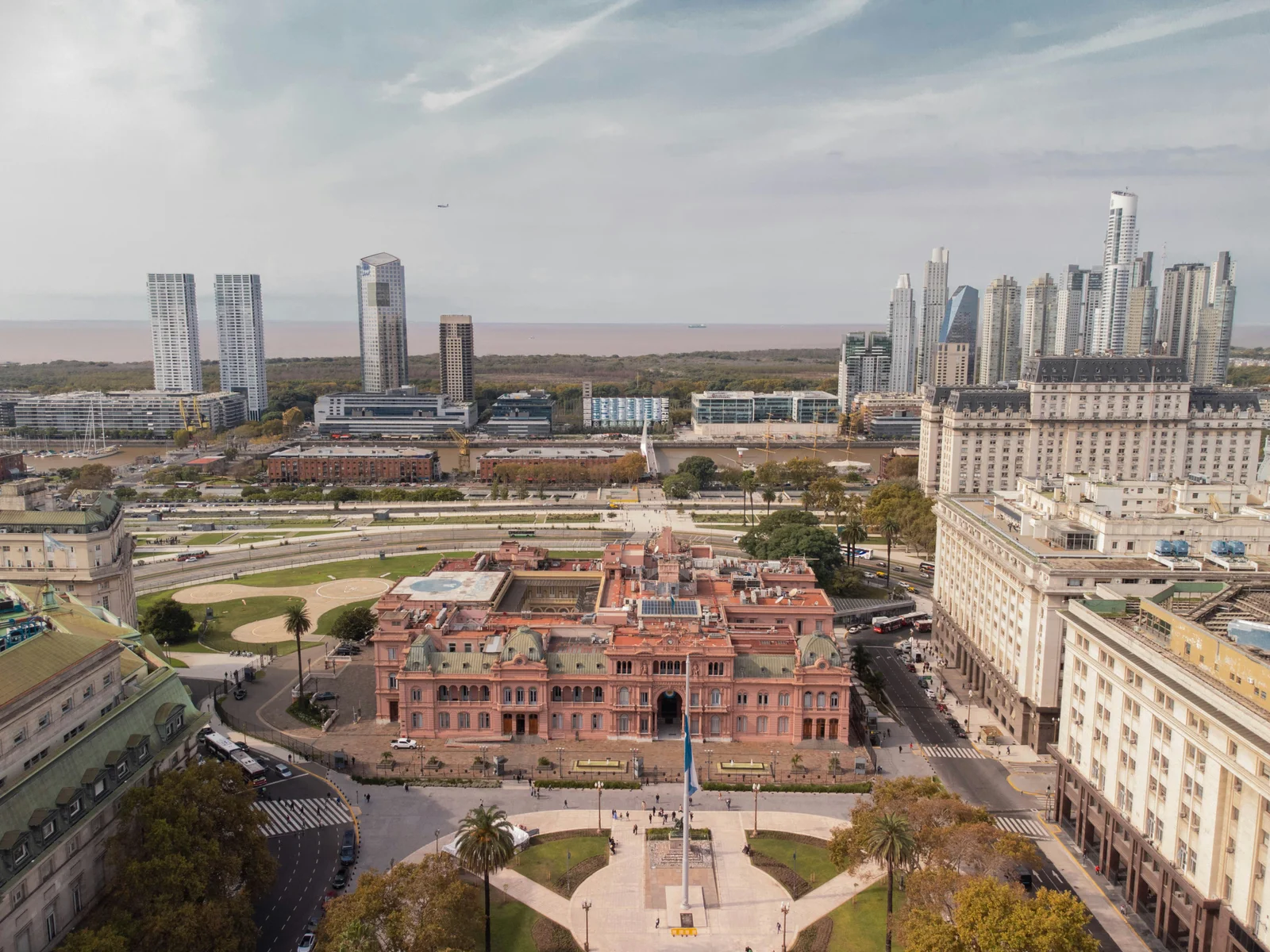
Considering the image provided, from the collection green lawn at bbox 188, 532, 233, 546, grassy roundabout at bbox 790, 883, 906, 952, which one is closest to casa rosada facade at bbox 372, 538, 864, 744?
grassy roundabout at bbox 790, 883, 906, 952

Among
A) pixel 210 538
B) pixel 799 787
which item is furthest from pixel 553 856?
pixel 210 538

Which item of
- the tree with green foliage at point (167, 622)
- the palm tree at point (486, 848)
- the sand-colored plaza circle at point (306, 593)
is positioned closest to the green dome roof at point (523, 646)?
the palm tree at point (486, 848)

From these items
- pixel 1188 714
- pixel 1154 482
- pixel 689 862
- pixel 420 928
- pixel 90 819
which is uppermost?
pixel 1154 482

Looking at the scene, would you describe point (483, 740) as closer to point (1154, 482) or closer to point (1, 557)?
point (1, 557)

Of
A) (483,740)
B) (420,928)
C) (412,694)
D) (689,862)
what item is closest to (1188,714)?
(689,862)

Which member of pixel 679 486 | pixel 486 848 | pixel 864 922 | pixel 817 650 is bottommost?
pixel 864 922

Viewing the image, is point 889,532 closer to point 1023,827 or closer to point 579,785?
point 1023,827
